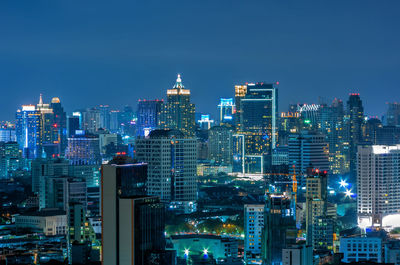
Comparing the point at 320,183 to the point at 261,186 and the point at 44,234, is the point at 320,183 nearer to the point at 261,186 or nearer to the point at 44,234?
the point at 44,234

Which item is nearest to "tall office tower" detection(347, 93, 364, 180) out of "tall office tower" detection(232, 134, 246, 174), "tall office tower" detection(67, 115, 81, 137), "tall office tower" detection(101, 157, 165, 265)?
"tall office tower" detection(232, 134, 246, 174)

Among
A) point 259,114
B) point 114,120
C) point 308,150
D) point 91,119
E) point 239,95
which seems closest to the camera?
point 308,150

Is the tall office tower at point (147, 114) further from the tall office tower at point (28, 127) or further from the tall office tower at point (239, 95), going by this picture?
the tall office tower at point (28, 127)

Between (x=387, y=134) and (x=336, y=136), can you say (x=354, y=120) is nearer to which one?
(x=336, y=136)

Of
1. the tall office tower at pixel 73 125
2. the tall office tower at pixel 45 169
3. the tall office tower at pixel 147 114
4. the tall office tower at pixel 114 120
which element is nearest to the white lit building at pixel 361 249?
the tall office tower at pixel 45 169

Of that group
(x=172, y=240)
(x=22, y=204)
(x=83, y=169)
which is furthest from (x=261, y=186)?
(x=172, y=240)

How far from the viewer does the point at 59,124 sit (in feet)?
179

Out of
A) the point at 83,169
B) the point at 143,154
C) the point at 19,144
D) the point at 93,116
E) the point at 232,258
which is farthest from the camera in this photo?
the point at 93,116

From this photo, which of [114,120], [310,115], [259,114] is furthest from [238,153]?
[114,120]

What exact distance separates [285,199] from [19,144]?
119 ft

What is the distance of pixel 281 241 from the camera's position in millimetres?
17625

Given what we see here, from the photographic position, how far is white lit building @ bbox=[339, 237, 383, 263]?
2009 centimetres

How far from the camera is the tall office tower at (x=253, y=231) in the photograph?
66.6 feet

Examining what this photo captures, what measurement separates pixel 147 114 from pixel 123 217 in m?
40.0
